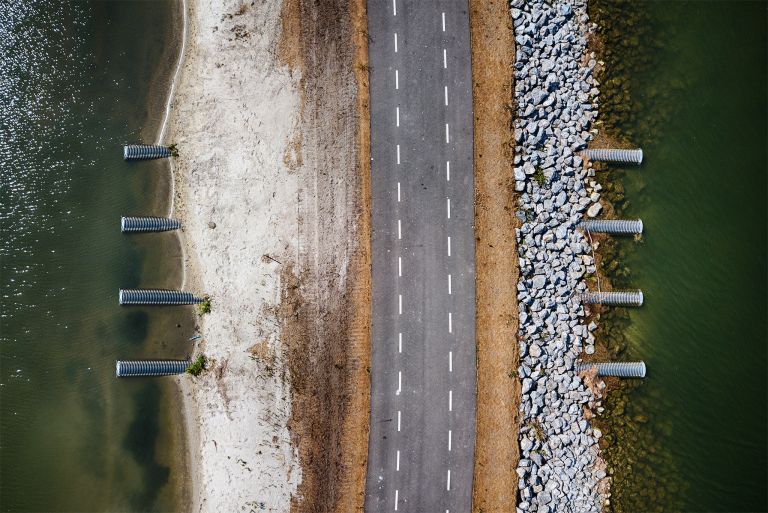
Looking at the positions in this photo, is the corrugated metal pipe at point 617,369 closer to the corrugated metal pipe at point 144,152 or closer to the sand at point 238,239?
the sand at point 238,239

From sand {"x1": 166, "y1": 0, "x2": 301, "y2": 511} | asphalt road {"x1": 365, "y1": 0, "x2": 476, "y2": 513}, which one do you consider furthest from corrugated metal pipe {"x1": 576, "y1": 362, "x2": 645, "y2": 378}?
sand {"x1": 166, "y1": 0, "x2": 301, "y2": 511}

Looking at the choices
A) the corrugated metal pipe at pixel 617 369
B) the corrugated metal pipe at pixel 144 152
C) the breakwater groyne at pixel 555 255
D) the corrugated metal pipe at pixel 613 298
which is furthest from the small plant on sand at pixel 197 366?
the corrugated metal pipe at pixel 613 298

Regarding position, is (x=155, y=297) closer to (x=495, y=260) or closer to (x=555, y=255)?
(x=495, y=260)

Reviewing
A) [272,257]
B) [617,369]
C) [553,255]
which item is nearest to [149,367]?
[272,257]

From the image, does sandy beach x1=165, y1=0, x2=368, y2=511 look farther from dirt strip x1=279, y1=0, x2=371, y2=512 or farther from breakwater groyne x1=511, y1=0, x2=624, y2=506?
breakwater groyne x1=511, y1=0, x2=624, y2=506

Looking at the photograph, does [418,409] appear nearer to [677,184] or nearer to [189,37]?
[677,184]

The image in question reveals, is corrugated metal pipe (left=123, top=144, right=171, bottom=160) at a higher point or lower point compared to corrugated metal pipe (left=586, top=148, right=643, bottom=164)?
higher
